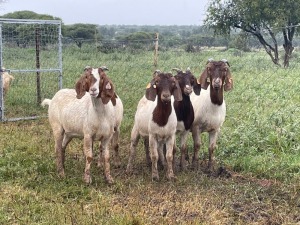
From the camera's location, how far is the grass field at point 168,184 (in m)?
5.29

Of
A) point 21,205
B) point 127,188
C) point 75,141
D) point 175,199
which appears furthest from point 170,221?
point 75,141

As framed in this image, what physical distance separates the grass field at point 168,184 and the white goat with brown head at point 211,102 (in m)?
0.56

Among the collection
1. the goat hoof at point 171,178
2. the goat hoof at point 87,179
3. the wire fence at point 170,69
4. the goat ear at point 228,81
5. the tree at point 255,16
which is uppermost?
the tree at point 255,16

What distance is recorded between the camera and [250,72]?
15.6 meters

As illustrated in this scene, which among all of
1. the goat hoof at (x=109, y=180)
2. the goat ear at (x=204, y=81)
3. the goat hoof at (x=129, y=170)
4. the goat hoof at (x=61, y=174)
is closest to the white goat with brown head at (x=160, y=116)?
the goat hoof at (x=129, y=170)

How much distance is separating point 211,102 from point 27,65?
8.84m

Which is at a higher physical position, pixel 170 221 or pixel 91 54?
pixel 91 54

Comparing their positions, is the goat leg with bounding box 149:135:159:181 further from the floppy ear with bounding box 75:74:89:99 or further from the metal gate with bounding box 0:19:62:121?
the metal gate with bounding box 0:19:62:121

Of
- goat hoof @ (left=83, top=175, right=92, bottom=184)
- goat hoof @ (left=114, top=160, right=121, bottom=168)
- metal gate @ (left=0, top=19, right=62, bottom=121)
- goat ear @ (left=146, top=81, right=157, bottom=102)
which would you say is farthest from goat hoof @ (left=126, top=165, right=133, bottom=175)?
metal gate @ (left=0, top=19, right=62, bottom=121)

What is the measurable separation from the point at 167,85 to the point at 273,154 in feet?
7.63

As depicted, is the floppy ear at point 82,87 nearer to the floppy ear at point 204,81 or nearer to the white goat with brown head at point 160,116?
the white goat with brown head at point 160,116

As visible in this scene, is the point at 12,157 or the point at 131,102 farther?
the point at 131,102

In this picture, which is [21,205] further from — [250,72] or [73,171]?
[250,72]

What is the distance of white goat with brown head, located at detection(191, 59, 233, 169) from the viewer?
22.3 feet
